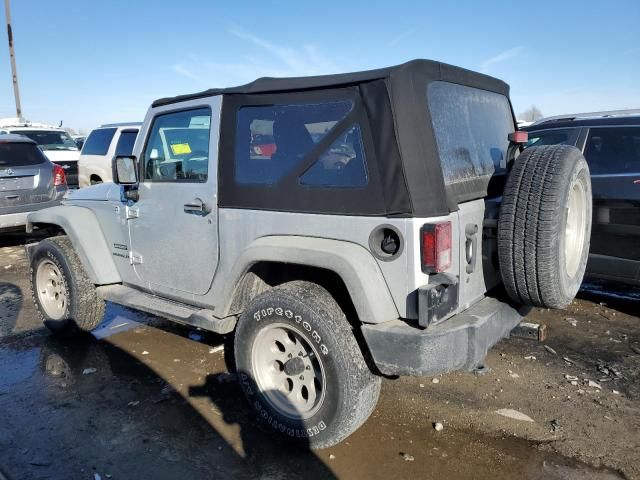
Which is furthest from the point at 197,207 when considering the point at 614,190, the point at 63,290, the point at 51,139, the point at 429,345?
the point at 51,139

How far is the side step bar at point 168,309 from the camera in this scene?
339 centimetres

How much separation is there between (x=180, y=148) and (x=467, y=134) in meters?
2.03

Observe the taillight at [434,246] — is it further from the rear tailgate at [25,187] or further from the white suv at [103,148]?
the white suv at [103,148]

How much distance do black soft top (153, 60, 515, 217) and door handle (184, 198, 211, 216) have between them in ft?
2.10

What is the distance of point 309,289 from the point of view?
2898 millimetres

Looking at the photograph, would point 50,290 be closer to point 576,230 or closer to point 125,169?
point 125,169

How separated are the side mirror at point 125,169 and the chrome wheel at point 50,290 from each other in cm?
144

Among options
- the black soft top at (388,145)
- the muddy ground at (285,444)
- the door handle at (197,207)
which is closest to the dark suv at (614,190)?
the muddy ground at (285,444)

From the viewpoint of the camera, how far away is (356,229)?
2.68 metres

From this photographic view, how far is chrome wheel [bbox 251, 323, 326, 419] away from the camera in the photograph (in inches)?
114

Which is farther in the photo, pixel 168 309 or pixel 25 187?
pixel 25 187

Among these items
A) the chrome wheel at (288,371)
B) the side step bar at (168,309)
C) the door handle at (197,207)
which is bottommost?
the chrome wheel at (288,371)

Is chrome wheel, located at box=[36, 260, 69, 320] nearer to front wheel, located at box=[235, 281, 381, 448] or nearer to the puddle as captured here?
the puddle

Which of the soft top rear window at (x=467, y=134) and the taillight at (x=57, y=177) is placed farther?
the taillight at (x=57, y=177)
